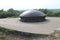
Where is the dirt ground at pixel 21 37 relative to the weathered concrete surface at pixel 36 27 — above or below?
below

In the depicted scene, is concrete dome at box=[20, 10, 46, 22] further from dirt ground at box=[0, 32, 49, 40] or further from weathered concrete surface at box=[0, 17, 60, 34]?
dirt ground at box=[0, 32, 49, 40]

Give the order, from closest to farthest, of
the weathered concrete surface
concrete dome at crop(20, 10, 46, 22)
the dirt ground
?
the dirt ground
the weathered concrete surface
concrete dome at crop(20, 10, 46, 22)

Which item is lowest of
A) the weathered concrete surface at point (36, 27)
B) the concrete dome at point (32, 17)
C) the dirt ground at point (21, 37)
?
the dirt ground at point (21, 37)

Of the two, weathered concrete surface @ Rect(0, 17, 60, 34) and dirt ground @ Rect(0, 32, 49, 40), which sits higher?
weathered concrete surface @ Rect(0, 17, 60, 34)

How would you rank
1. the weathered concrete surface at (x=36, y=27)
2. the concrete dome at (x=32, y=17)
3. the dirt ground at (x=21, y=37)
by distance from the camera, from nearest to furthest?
1. the dirt ground at (x=21, y=37)
2. the weathered concrete surface at (x=36, y=27)
3. the concrete dome at (x=32, y=17)

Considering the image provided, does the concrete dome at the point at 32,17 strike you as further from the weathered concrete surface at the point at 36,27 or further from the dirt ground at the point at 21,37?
the dirt ground at the point at 21,37

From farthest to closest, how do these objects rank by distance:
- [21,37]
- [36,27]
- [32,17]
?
1. [32,17]
2. [36,27]
3. [21,37]

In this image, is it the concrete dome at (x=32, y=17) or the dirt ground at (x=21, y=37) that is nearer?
the dirt ground at (x=21, y=37)

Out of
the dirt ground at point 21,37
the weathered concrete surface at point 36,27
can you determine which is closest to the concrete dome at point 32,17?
the weathered concrete surface at point 36,27

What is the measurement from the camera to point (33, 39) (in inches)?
508

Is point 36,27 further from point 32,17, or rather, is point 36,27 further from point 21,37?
point 32,17

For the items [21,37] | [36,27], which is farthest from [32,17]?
[21,37]

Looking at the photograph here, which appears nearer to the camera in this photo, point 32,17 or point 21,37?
point 21,37

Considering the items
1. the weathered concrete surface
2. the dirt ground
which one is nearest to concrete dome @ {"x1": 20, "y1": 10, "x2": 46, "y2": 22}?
the weathered concrete surface
